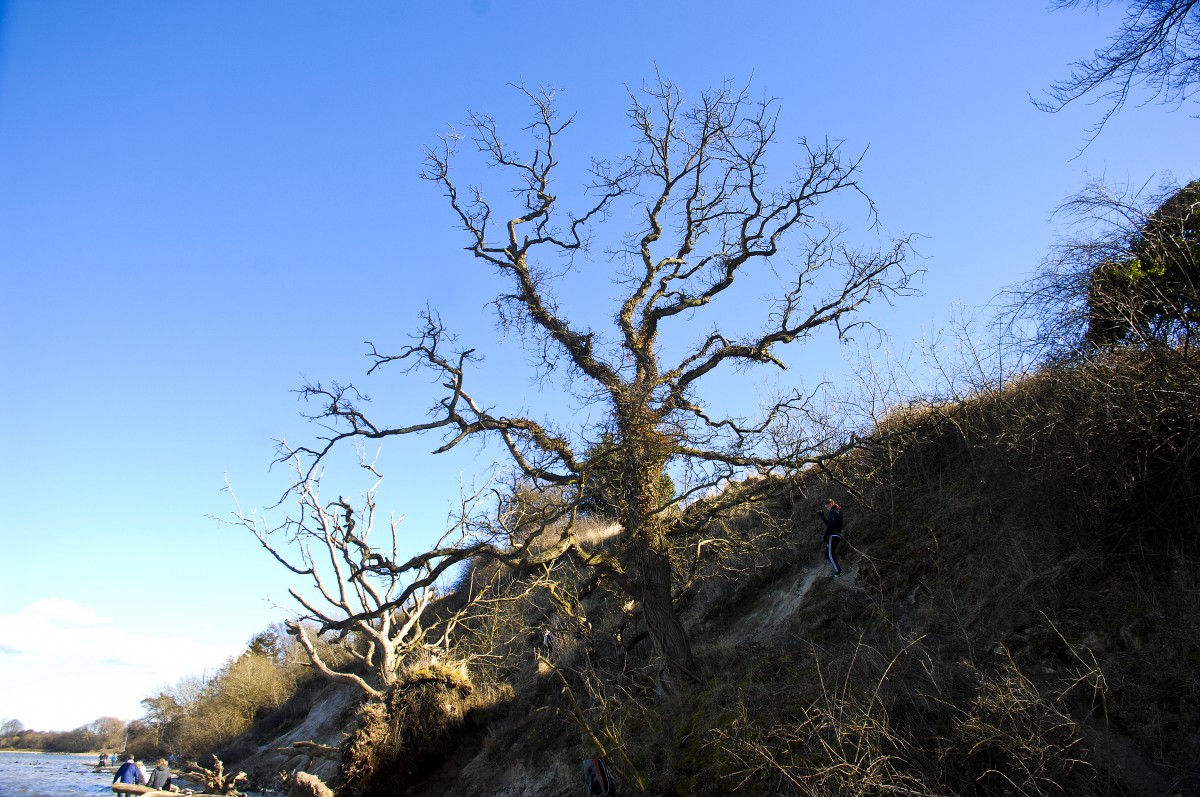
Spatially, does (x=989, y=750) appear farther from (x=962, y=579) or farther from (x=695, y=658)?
(x=695, y=658)

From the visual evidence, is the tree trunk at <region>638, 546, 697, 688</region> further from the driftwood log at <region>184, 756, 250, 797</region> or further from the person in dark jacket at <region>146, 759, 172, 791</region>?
the driftwood log at <region>184, 756, 250, 797</region>

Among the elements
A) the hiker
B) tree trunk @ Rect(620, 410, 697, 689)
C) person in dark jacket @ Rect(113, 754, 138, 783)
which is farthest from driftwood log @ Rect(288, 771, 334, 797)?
the hiker

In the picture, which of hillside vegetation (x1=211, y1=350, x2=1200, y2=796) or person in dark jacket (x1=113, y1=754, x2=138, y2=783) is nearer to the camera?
hillside vegetation (x1=211, y1=350, x2=1200, y2=796)

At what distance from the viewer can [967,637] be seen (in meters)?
7.89

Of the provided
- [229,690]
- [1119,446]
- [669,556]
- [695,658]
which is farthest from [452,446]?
[229,690]

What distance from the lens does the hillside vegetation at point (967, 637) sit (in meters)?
6.54

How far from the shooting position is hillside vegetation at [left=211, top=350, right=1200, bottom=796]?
654cm

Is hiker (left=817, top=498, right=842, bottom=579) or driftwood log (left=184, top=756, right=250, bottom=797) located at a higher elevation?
hiker (left=817, top=498, right=842, bottom=579)

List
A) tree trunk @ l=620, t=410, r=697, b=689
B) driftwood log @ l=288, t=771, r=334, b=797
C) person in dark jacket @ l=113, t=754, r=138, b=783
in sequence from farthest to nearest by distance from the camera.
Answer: person in dark jacket @ l=113, t=754, r=138, b=783, driftwood log @ l=288, t=771, r=334, b=797, tree trunk @ l=620, t=410, r=697, b=689

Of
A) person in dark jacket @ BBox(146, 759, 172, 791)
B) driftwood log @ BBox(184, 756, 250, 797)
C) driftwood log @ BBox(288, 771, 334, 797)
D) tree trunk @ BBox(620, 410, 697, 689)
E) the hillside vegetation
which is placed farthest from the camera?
driftwood log @ BBox(184, 756, 250, 797)

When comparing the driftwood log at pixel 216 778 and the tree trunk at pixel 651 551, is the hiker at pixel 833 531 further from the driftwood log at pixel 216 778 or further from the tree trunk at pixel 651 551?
the driftwood log at pixel 216 778

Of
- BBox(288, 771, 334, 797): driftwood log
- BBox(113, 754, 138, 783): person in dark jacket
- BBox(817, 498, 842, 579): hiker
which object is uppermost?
BBox(817, 498, 842, 579): hiker

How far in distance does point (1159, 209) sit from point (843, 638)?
7111mm

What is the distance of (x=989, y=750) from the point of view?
6.57 meters
